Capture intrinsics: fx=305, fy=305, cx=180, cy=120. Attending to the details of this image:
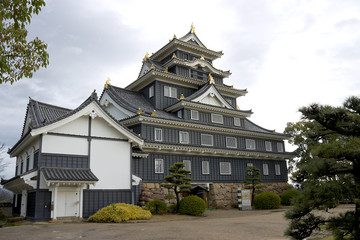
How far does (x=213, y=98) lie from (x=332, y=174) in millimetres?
26058

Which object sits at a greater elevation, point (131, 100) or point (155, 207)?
point (131, 100)

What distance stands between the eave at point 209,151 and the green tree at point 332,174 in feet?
59.5

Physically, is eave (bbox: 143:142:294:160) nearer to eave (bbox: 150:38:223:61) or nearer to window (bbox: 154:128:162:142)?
window (bbox: 154:128:162:142)

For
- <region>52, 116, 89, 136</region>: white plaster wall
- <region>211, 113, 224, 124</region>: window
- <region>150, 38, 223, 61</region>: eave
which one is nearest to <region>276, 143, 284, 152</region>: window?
<region>211, 113, 224, 124</region>: window

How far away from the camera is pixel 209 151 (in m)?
28.1

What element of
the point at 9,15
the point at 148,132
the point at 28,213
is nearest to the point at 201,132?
the point at 148,132

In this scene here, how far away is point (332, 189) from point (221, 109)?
83.6ft

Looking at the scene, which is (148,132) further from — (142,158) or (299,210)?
(299,210)

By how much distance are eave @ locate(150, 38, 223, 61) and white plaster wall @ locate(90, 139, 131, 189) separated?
56.5ft

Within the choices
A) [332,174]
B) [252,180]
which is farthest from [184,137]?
[332,174]

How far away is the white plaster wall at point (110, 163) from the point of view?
760 inches

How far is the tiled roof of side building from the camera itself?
28438mm

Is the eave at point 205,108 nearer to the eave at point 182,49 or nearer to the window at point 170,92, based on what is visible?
the window at point 170,92

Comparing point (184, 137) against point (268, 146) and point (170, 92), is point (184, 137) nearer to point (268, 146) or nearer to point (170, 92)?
point (170, 92)
